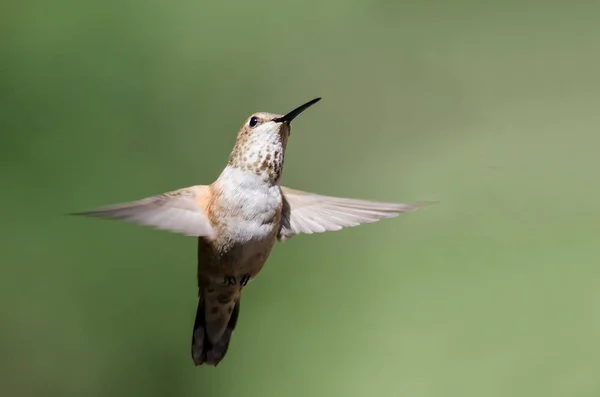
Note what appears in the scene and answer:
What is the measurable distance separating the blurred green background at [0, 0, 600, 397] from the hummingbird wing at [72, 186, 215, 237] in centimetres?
89

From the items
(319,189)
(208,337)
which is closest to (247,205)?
(208,337)

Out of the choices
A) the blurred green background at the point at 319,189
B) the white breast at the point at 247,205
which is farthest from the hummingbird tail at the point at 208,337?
the blurred green background at the point at 319,189

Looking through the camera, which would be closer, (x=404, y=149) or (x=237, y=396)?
(x=237, y=396)

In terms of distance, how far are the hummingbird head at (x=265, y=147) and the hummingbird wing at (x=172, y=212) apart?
3.5 inches

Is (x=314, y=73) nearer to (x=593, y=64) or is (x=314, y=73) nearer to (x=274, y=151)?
(x=593, y=64)

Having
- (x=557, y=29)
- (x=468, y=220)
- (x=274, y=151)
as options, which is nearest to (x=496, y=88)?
(x=557, y=29)

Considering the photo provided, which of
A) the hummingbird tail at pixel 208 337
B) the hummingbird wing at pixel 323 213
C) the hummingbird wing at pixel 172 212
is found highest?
the hummingbird wing at pixel 172 212

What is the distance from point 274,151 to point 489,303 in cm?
113

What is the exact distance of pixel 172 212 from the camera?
96 centimetres

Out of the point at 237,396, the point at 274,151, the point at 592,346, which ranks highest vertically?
the point at 274,151

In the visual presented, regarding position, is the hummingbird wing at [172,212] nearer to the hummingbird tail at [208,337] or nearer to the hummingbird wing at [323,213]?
the hummingbird wing at [323,213]

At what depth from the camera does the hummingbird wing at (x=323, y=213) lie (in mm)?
1060

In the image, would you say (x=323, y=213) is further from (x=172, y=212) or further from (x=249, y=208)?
(x=172, y=212)

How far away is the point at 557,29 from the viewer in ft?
6.63
